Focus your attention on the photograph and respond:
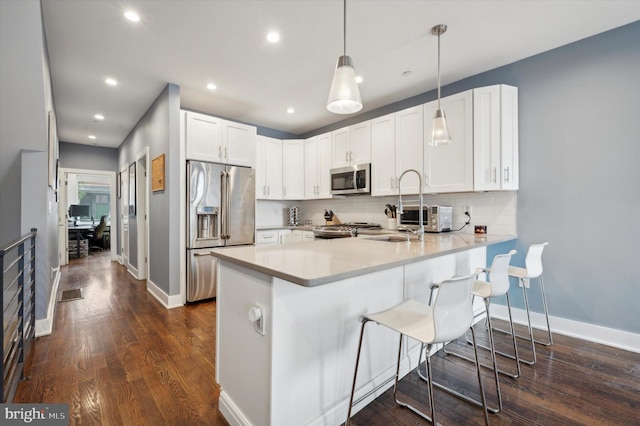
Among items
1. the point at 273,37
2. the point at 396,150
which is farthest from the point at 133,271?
the point at 396,150

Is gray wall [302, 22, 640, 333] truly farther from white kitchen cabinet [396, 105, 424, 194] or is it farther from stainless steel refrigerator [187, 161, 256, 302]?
stainless steel refrigerator [187, 161, 256, 302]

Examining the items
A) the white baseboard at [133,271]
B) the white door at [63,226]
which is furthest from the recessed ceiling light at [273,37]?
the white door at [63,226]

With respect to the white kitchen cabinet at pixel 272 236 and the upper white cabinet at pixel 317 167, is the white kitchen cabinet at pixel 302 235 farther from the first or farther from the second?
the upper white cabinet at pixel 317 167

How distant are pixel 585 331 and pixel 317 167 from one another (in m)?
3.74

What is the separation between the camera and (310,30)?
2418 millimetres

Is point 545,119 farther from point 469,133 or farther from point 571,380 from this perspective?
point 571,380

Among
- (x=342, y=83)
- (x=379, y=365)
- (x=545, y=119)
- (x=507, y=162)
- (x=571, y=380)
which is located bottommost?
(x=571, y=380)

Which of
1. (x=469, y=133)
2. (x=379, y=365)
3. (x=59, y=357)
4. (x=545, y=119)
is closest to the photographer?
(x=379, y=365)

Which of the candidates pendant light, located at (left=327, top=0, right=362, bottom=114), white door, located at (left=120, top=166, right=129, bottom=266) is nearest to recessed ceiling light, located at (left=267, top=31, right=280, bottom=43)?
pendant light, located at (left=327, top=0, right=362, bottom=114)

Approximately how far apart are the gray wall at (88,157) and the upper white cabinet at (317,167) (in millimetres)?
5020

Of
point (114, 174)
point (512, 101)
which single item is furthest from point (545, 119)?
point (114, 174)

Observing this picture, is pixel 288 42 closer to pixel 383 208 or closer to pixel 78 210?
pixel 383 208

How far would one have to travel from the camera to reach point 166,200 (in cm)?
355

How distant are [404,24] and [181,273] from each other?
3.52 m
